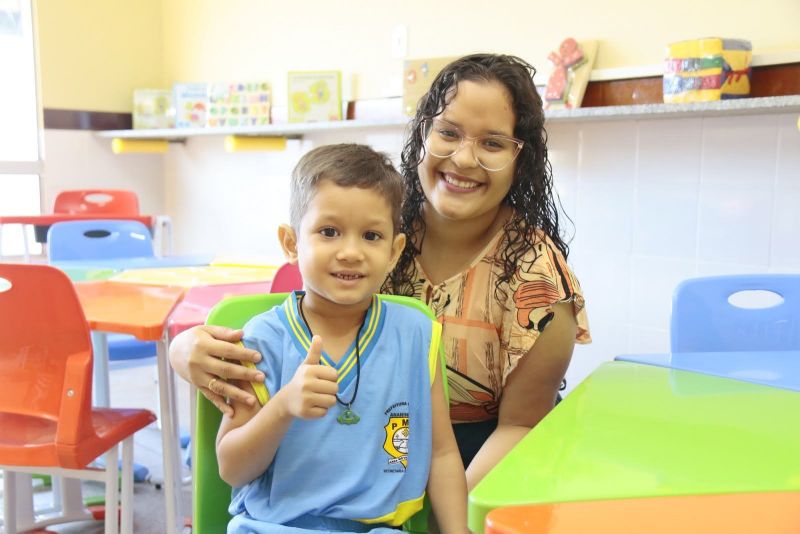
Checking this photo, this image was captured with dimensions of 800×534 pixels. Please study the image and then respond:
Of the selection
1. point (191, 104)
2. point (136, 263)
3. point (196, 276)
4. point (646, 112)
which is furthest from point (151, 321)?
point (191, 104)

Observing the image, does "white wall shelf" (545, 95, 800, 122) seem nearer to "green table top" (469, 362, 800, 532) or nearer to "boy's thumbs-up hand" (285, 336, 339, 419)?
"green table top" (469, 362, 800, 532)

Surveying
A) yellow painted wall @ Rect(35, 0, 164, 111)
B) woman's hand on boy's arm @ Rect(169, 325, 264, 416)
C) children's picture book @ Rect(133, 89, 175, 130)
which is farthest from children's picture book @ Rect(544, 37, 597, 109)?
yellow painted wall @ Rect(35, 0, 164, 111)

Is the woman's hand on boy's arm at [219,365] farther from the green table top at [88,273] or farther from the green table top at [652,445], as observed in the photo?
the green table top at [88,273]

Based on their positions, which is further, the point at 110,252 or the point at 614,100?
the point at 110,252

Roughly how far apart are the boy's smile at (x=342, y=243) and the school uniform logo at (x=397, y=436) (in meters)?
0.16

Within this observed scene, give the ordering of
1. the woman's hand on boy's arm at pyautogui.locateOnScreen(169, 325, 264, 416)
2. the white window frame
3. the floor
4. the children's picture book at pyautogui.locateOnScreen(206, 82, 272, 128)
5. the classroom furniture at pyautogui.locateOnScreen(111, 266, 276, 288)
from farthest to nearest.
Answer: the white window frame, the children's picture book at pyautogui.locateOnScreen(206, 82, 272, 128), the floor, the classroom furniture at pyautogui.locateOnScreen(111, 266, 276, 288), the woman's hand on boy's arm at pyautogui.locateOnScreen(169, 325, 264, 416)

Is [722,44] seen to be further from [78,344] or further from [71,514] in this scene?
[71,514]

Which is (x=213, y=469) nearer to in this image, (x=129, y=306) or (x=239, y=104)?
(x=129, y=306)

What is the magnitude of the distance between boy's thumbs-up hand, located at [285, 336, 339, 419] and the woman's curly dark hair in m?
0.48

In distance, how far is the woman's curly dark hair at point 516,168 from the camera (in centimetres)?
134

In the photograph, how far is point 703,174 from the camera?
2.57 meters

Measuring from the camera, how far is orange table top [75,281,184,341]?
5.73 ft

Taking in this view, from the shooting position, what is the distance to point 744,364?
1279mm

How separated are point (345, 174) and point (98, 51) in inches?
164
